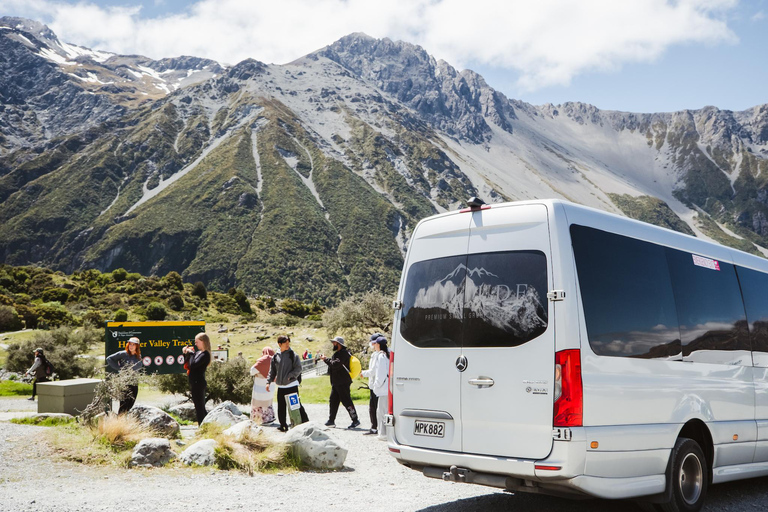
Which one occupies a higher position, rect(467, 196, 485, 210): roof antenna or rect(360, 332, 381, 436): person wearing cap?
rect(467, 196, 485, 210): roof antenna

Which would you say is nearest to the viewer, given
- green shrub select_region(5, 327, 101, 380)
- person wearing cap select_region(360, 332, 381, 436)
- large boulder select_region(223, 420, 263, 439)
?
large boulder select_region(223, 420, 263, 439)

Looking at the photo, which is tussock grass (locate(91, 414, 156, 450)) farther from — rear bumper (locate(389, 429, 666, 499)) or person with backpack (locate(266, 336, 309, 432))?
rear bumper (locate(389, 429, 666, 499))

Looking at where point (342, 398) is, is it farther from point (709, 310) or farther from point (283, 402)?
point (709, 310)

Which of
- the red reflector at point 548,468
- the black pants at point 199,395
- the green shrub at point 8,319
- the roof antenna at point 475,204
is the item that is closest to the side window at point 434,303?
the roof antenna at point 475,204

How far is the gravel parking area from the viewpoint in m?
6.24

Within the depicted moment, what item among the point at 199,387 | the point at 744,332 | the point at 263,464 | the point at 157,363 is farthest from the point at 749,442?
the point at 157,363

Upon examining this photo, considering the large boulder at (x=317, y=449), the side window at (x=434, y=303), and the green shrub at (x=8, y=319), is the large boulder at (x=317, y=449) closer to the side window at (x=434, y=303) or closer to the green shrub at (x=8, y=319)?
the side window at (x=434, y=303)

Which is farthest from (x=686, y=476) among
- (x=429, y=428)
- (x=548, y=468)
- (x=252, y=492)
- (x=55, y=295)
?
(x=55, y=295)

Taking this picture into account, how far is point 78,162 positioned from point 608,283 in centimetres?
20725

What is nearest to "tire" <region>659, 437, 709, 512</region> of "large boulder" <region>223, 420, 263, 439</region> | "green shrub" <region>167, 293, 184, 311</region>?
"large boulder" <region>223, 420, 263, 439</region>

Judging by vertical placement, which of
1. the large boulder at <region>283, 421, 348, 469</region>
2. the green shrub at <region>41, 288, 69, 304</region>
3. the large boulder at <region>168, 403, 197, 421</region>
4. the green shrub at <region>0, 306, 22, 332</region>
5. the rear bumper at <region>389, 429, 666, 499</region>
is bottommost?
the large boulder at <region>168, 403, 197, 421</region>

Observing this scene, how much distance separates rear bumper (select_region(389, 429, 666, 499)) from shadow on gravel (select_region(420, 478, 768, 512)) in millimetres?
941

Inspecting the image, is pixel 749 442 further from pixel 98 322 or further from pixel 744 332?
pixel 98 322

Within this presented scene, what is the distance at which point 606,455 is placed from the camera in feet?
A: 16.9
